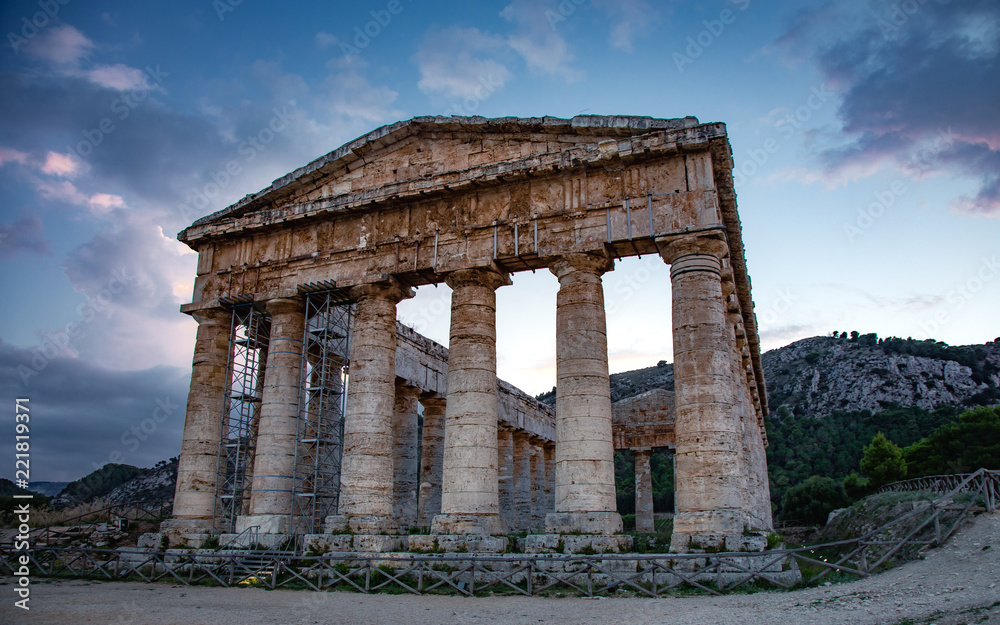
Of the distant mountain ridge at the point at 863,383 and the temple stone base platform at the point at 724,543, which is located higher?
the distant mountain ridge at the point at 863,383

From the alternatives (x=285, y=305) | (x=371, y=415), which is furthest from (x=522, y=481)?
(x=285, y=305)

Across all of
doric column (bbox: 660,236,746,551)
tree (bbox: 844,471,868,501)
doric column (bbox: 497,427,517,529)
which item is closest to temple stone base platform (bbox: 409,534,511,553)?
doric column (bbox: 660,236,746,551)

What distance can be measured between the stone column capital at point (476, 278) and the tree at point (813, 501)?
35306 millimetres

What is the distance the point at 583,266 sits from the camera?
16953mm

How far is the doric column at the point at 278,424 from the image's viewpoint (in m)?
18.8

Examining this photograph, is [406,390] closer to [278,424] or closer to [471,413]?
[278,424]

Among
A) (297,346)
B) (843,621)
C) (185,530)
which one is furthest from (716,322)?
(185,530)

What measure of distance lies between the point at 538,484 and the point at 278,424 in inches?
826

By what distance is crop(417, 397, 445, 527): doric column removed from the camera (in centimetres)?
2628

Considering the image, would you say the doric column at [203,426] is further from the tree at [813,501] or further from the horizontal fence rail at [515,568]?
the tree at [813,501]

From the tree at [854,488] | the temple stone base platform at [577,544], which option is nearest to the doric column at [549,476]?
the tree at [854,488]

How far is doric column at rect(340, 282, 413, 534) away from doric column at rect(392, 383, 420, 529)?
21.2ft

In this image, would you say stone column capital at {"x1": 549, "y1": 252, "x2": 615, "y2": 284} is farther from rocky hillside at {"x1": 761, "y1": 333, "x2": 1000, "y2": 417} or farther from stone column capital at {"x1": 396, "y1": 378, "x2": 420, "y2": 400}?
rocky hillside at {"x1": 761, "y1": 333, "x2": 1000, "y2": 417}

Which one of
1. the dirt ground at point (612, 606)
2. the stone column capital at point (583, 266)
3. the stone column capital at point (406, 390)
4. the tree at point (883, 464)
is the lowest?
the dirt ground at point (612, 606)
